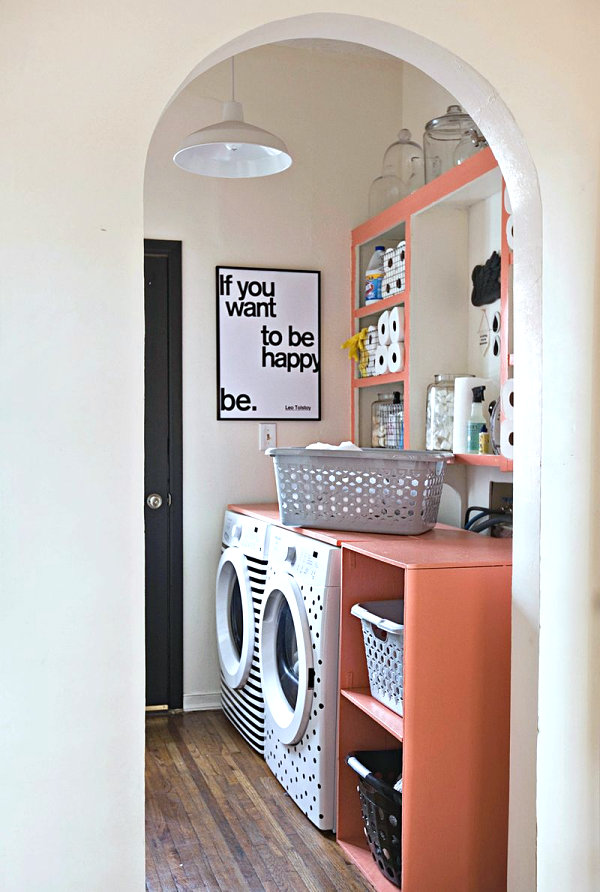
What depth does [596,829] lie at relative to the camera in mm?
1870

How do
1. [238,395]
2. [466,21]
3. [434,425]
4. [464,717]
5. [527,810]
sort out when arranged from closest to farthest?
[466,21], [527,810], [464,717], [434,425], [238,395]

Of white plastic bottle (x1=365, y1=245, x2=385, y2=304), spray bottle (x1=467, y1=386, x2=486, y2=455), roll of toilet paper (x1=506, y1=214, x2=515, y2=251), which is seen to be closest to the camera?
roll of toilet paper (x1=506, y1=214, x2=515, y2=251)

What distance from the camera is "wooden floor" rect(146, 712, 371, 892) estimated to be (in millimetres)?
2428

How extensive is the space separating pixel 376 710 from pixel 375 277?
6.19ft

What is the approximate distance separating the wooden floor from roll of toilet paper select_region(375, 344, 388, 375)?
1540 mm

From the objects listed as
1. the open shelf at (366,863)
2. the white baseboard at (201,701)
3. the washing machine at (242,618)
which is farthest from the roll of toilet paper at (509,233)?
the white baseboard at (201,701)

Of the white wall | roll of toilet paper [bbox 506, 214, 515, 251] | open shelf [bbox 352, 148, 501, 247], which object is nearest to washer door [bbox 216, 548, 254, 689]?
the white wall

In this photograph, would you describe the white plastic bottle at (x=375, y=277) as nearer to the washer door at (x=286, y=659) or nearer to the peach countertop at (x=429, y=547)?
the peach countertop at (x=429, y=547)

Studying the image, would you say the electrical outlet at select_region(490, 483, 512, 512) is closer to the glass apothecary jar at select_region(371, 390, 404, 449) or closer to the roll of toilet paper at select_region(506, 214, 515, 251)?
the glass apothecary jar at select_region(371, 390, 404, 449)

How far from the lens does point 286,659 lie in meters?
3.09

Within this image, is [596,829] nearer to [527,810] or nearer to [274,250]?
[527,810]

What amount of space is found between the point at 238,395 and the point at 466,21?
2260 mm

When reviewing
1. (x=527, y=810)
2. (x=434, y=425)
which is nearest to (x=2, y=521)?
(x=527, y=810)

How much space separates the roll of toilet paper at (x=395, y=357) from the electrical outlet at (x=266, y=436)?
69 centimetres
